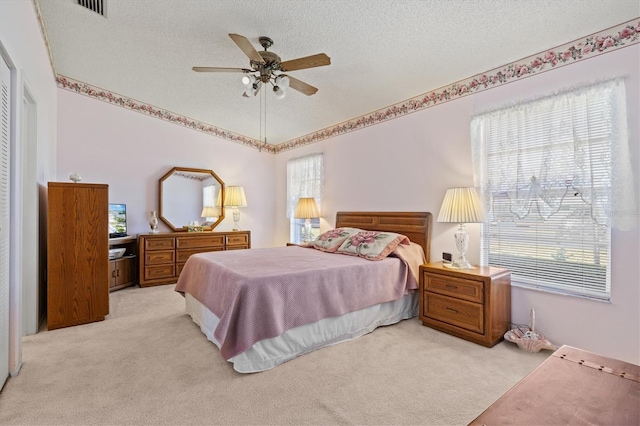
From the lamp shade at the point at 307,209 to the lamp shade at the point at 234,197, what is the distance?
3.94 feet

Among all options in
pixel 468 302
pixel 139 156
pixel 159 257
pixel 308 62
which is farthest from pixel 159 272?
pixel 468 302

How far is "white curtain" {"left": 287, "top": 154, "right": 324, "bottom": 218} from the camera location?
5.14 metres

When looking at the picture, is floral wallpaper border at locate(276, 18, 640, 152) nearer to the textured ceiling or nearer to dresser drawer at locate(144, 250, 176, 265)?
the textured ceiling

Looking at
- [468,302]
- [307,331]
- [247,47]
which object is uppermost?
[247,47]

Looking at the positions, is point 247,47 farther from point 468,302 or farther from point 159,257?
point 159,257

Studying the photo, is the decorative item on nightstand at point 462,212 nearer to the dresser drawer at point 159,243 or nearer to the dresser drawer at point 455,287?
the dresser drawer at point 455,287

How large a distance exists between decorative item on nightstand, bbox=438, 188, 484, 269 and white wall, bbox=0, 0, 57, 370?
3.46 metres

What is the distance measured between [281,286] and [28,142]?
2.75 meters

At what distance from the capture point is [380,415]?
1670 mm

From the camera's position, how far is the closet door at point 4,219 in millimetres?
1847

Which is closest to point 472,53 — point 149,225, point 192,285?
point 192,285

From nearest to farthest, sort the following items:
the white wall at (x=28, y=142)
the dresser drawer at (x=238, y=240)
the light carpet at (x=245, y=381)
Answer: the light carpet at (x=245, y=381) → the white wall at (x=28, y=142) → the dresser drawer at (x=238, y=240)

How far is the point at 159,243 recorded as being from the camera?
4.55 m

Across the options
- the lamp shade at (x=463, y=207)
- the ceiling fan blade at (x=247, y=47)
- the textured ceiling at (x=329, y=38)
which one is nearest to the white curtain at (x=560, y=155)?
the lamp shade at (x=463, y=207)
